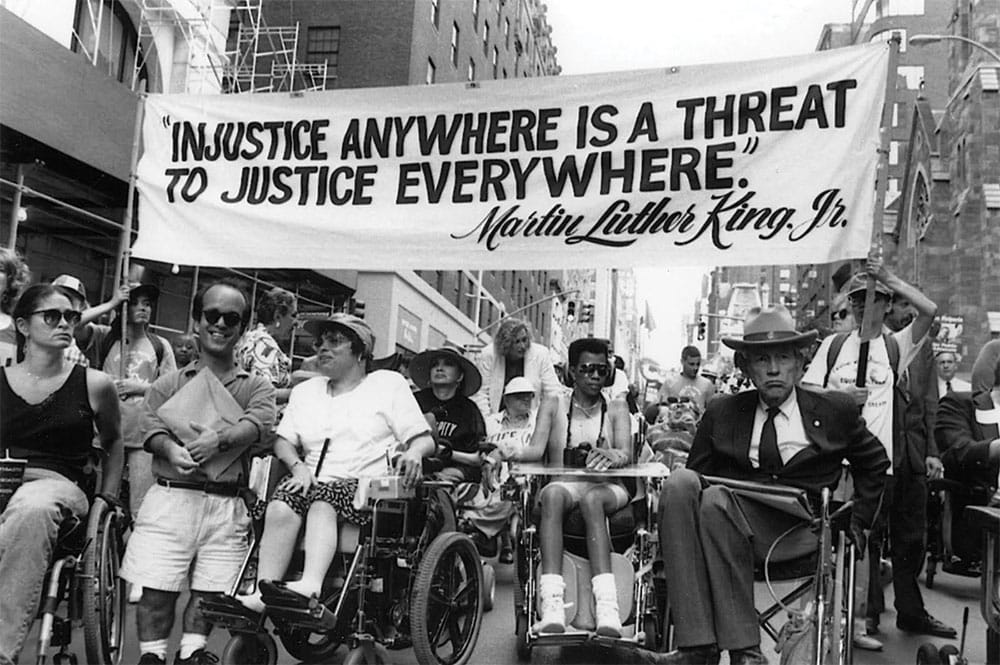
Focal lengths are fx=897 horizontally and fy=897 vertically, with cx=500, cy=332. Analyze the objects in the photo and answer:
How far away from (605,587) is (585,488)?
0.59 meters

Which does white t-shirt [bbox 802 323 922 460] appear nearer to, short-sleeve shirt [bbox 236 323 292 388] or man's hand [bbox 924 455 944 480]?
man's hand [bbox 924 455 944 480]

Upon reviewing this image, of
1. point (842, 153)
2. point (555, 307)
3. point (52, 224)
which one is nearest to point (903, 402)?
point (842, 153)

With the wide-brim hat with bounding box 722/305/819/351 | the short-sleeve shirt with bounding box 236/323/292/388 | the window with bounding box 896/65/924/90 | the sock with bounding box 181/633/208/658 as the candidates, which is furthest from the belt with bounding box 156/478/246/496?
the window with bounding box 896/65/924/90

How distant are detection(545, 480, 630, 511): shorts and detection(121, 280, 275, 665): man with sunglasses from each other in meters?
1.57

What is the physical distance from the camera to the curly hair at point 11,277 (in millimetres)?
5102

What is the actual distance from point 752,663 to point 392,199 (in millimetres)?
3229

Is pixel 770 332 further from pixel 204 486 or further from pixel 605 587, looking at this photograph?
pixel 204 486

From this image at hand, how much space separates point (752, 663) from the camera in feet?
11.5

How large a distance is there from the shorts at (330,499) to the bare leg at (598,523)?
122 centimetres

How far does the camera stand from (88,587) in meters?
3.70

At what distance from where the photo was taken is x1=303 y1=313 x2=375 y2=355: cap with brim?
178 inches

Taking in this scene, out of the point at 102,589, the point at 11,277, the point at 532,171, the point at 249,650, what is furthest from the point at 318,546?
the point at 11,277

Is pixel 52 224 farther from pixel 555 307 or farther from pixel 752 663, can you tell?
pixel 555 307

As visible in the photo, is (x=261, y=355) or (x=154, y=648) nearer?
(x=154, y=648)
